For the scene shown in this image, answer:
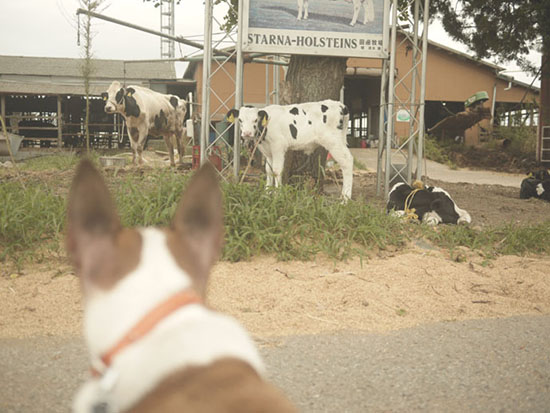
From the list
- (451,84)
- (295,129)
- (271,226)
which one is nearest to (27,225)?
(271,226)

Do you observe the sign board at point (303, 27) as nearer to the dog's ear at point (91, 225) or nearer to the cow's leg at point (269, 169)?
the cow's leg at point (269, 169)

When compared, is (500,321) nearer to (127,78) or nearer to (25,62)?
(127,78)

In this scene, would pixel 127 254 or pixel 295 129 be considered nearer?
pixel 127 254

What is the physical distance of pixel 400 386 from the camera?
257cm

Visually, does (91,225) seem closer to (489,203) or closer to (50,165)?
(489,203)

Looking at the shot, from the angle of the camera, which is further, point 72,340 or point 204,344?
point 72,340

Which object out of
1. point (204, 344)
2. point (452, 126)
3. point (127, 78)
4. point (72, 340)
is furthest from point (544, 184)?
point (127, 78)

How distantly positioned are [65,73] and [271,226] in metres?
23.6

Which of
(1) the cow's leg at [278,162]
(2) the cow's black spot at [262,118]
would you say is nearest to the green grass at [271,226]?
(1) the cow's leg at [278,162]

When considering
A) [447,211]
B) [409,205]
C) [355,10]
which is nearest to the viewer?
[447,211]

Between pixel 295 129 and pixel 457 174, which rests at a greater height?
Result: pixel 295 129

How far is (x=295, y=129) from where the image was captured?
22.2ft

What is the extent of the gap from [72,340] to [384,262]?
9.01 ft

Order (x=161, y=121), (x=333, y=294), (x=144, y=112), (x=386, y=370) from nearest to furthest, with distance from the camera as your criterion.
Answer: (x=386, y=370), (x=333, y=294), (x=144, y=112), (x=161, y=121)
